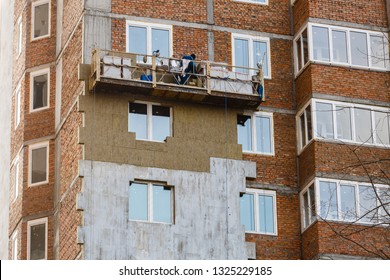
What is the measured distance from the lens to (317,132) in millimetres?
53656

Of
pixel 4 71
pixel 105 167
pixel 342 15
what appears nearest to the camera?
pixel 105 167

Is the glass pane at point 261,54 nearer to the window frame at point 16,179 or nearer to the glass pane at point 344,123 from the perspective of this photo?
the glass pane at point 344,123

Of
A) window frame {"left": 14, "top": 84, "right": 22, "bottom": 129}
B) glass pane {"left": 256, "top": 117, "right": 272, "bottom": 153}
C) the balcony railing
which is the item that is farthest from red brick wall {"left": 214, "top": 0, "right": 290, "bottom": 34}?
window frame {"left": 14, "top": 84, "right": 22, "bottom": 129}

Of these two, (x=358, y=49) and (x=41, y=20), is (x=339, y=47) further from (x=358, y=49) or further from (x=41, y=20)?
(x=41, y=20)

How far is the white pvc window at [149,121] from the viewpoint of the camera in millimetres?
52719

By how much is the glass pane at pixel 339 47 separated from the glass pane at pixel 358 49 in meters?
0.34

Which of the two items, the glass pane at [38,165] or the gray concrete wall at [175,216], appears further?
the glass pane at [38,165]

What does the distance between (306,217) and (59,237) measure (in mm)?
9867

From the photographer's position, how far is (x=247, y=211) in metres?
53.3

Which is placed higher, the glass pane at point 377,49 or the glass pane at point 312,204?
the glass pane at point 377,49

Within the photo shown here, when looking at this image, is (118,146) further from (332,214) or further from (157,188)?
(332,214)

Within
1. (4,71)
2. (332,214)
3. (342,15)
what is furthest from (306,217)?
(4,71)

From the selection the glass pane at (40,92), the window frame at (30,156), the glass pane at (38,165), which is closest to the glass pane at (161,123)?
the window frame at (30,156)

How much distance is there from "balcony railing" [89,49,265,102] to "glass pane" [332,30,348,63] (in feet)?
11.4
